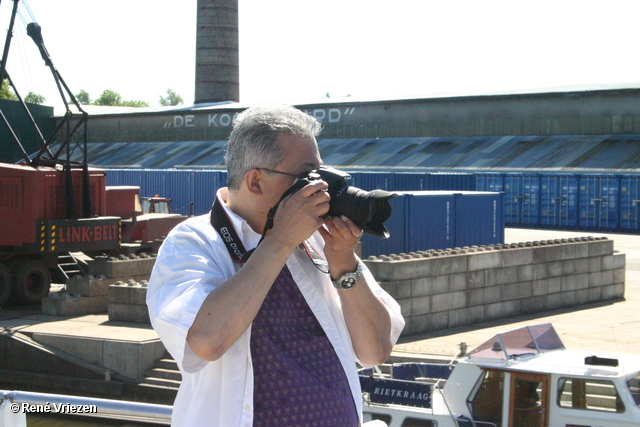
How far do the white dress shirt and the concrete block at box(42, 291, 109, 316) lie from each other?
43.3 feet

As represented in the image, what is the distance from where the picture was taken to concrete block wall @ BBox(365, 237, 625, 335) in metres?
12.8

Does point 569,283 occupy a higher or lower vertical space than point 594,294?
higher

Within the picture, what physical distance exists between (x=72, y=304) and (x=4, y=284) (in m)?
2.34

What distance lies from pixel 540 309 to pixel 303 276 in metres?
13.8

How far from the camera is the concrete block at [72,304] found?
1472 centimetres

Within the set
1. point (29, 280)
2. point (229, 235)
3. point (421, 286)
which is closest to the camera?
point (229, 235)

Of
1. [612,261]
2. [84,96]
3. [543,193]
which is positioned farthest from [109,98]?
[612,261]

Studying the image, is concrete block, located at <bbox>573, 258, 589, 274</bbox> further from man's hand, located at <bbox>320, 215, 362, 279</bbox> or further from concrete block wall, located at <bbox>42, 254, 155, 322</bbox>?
man's hand, located at <bbox>320, 215, 362, 279</bbox>

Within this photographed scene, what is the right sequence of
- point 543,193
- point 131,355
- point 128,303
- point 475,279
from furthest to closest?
point 543,193 → point 475,279 → point 128,303 → point 131,355

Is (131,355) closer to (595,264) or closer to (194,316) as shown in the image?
(595,264)

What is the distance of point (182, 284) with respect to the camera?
2127 millimetres

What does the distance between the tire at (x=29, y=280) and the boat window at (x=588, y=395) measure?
41.1 feet

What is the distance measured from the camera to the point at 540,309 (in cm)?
1528

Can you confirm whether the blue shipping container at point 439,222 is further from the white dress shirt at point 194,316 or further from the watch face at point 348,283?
the white dress shirt at point 194,316
